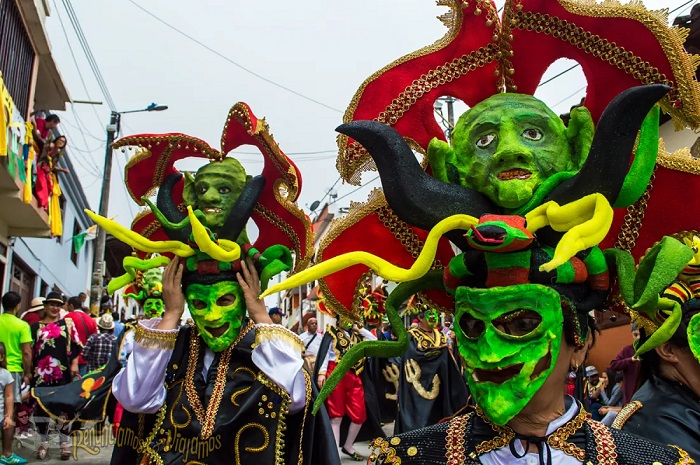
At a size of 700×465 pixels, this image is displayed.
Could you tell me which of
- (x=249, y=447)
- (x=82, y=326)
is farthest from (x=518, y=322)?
(x=82, y=326)

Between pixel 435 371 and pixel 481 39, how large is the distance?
5.56 m

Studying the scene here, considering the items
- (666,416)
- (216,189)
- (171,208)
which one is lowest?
(666,416)

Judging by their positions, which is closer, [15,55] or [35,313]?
[35,313]

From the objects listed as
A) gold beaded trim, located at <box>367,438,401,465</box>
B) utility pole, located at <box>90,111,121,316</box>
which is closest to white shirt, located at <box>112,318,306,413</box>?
gold beaded trim, located at <box>367,438,401,465</box>

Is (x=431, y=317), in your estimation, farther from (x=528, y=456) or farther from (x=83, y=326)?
(x=528, y=456)

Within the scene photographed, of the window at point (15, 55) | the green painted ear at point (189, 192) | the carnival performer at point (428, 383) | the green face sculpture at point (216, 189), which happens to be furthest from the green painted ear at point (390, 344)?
the window at point (15, 55)

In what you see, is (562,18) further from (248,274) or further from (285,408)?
(285,408)

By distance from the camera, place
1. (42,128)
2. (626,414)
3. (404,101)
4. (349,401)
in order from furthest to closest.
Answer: (42,128) → (349,401) → (626,414) → (404,101)

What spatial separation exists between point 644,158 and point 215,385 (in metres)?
2.35

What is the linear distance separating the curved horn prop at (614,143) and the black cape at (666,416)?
1109 millimetres

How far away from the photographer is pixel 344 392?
9.01 metres

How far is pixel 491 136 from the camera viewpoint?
231 centimetres

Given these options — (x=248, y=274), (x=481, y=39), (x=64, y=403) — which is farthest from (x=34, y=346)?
(x=481, y=39)

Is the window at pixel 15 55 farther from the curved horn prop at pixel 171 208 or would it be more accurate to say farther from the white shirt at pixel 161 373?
the white shirt at pixel 161 373
